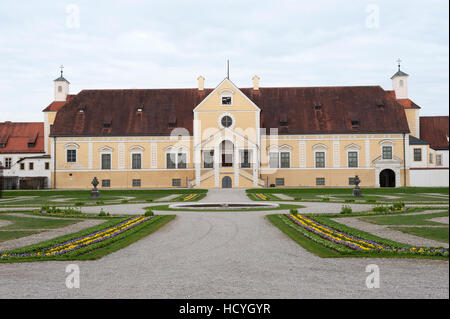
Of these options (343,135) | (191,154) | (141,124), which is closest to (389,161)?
(343,135)

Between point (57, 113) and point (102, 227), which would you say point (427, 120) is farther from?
point (102, 227)

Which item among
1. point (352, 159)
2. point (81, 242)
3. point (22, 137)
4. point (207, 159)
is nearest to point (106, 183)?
point (207, 159)

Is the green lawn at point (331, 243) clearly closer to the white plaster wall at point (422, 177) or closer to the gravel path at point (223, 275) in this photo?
the gravel path at point (223, 275)

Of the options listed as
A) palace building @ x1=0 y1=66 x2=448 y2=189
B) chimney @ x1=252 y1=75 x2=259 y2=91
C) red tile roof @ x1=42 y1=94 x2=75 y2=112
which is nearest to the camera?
palace building @ x1=0 y1=66 x2=448 y2=189

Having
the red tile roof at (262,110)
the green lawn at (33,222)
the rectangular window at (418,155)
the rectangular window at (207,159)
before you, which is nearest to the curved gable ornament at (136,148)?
the red tile roof at (262,110)

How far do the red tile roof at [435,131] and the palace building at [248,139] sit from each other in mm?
6151

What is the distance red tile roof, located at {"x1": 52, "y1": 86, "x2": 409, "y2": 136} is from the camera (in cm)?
5394

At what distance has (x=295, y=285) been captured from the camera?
819 centimetres

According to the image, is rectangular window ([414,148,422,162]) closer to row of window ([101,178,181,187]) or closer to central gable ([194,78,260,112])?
central gable ([194,78,260,112])

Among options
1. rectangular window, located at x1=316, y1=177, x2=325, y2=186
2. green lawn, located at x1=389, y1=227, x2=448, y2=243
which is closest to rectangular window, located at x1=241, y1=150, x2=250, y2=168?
rectangular window, located at x1=316, y1=177, x2=325, y2=186

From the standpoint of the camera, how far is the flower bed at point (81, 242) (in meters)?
11.4

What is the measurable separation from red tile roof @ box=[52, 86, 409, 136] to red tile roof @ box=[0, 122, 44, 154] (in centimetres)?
1258
